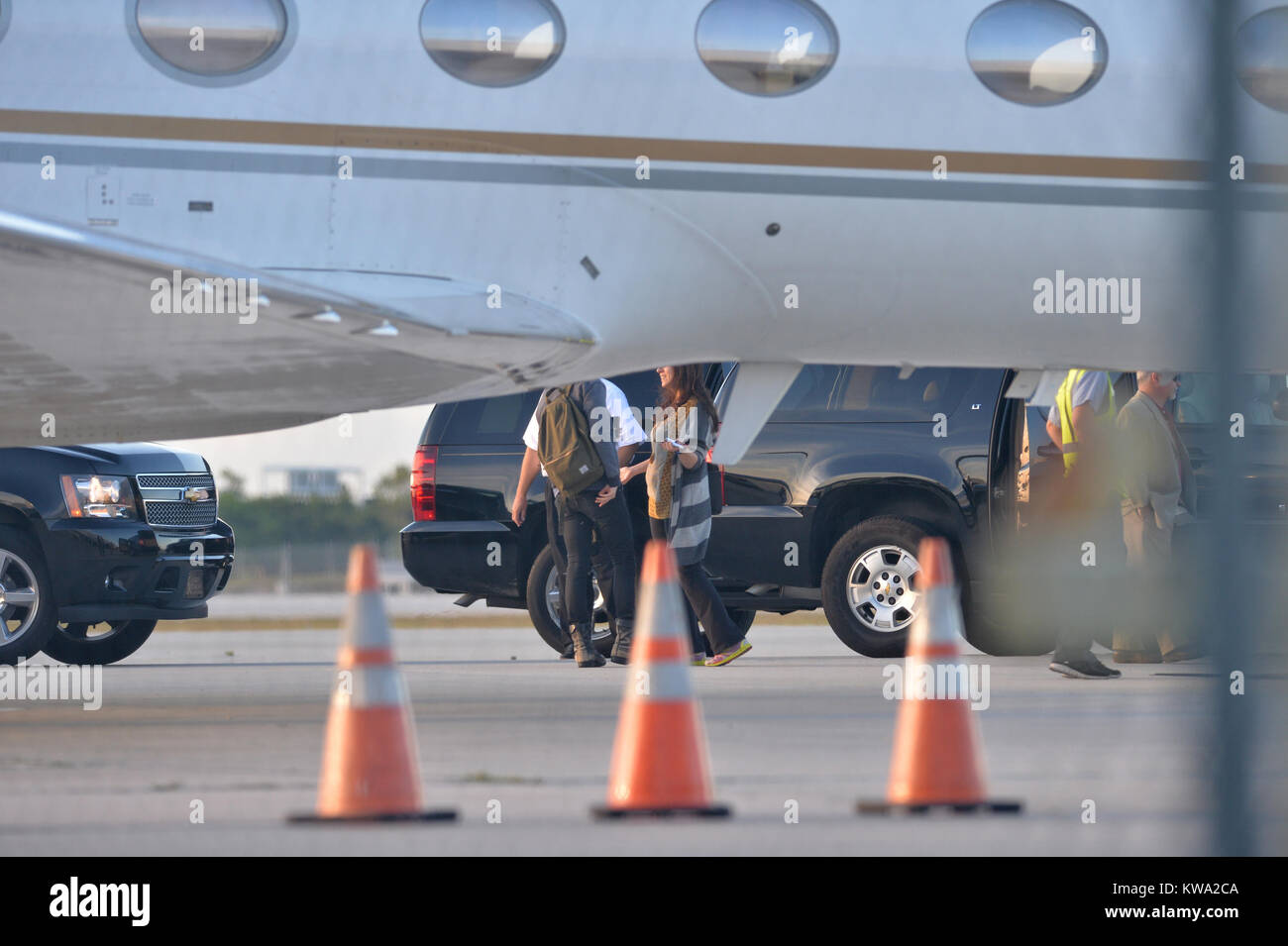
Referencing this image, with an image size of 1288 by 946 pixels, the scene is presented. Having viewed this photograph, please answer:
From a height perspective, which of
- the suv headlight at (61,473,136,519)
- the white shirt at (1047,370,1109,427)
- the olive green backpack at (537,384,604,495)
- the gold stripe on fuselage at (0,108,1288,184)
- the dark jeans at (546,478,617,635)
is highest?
the gold stripe on fuselage at (0,108,1288,184)

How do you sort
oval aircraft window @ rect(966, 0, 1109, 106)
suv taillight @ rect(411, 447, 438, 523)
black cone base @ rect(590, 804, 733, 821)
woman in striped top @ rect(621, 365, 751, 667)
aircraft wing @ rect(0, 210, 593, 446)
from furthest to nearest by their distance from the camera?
1. suv taillight @ rect(411, 447, 438, 523)
2. woman in striped top @ rect(621, 365, 751, 667)
3. oval aircraft window @ rect(966, 0, 1109, 106)
4. aircraft wing @ rect(0, 210, 593, 446)
5. black cone base @ rect(590, 804, 733, 821)

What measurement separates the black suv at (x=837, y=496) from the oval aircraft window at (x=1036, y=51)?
2636 mm

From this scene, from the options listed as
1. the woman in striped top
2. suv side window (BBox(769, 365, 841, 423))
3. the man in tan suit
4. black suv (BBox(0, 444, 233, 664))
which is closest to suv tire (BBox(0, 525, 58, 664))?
black suv (BBox(0, 444, 233, 664))

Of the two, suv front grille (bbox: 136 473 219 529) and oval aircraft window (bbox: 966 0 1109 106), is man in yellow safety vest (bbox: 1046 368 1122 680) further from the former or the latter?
suv front grille (bbox: 136 473 219 529)

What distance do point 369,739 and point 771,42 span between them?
13.3ft

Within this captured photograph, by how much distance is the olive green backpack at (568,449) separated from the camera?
31.5ft

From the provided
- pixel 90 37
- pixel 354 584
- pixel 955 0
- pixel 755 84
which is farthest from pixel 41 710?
pixel 955 0

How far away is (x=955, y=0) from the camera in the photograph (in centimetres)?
772

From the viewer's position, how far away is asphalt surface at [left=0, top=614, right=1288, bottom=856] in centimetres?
471

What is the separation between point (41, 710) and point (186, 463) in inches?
111

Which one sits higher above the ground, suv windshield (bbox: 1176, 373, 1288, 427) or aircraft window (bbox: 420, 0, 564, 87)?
aircraft window (bbox: 420, 0, 564, 87)

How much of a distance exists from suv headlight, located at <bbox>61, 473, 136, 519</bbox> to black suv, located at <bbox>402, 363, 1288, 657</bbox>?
71.5 inches

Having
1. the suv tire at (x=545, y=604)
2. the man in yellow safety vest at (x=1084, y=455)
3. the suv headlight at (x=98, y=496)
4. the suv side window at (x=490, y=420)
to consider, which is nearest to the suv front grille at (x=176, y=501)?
the suv headlight at (x=98, y=496)
